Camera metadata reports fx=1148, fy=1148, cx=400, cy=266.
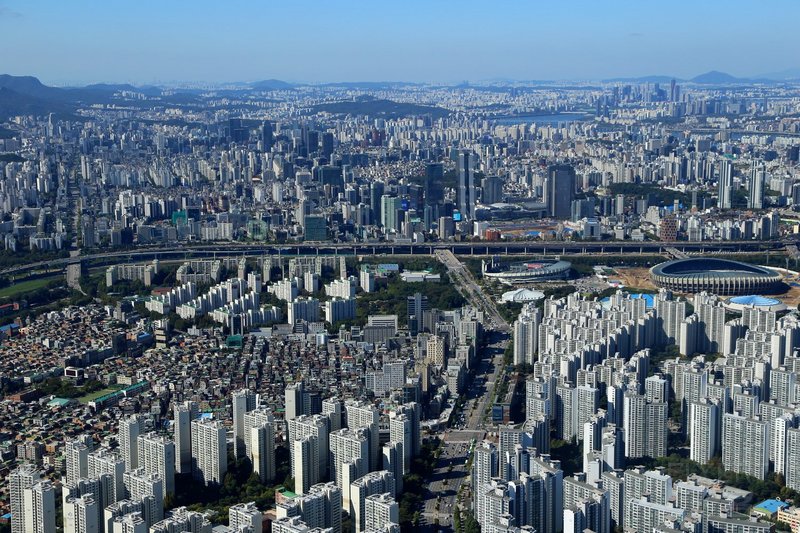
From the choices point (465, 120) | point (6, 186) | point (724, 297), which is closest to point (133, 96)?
point (465, 120)

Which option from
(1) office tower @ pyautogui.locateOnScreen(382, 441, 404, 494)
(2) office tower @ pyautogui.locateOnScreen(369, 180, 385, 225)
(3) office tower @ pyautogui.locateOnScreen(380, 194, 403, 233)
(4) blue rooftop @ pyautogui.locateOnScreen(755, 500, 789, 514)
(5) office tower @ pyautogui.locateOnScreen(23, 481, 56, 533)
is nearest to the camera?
(5) office tower @ pyautogui.locateOnScreen(23, 481, 56, 533)

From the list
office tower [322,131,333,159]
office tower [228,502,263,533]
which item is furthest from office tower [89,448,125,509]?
office tower [322,131,333,159]

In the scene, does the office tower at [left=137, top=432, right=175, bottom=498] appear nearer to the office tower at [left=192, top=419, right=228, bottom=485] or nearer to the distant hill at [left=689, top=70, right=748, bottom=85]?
the office tower at [left=192, top=419, right=228, bottom=485]

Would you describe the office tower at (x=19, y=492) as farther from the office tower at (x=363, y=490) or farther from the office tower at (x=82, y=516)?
the office tower at (x=363, y=490)

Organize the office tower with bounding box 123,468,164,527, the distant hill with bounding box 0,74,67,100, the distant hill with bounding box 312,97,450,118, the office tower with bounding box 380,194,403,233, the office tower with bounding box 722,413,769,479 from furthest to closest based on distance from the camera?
the distant hill with bounding box 0,74,67,100 < the distant hill with bounding box 312,97,450,118 < the office tower with bounding box 380,194,403,233 < the office tower with bounding box 722,413,769,479 < the office tower with bounding box 123,468,164,527

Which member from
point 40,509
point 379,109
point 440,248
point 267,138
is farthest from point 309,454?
point 379,109

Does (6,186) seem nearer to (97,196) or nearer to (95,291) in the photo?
(97,196)
